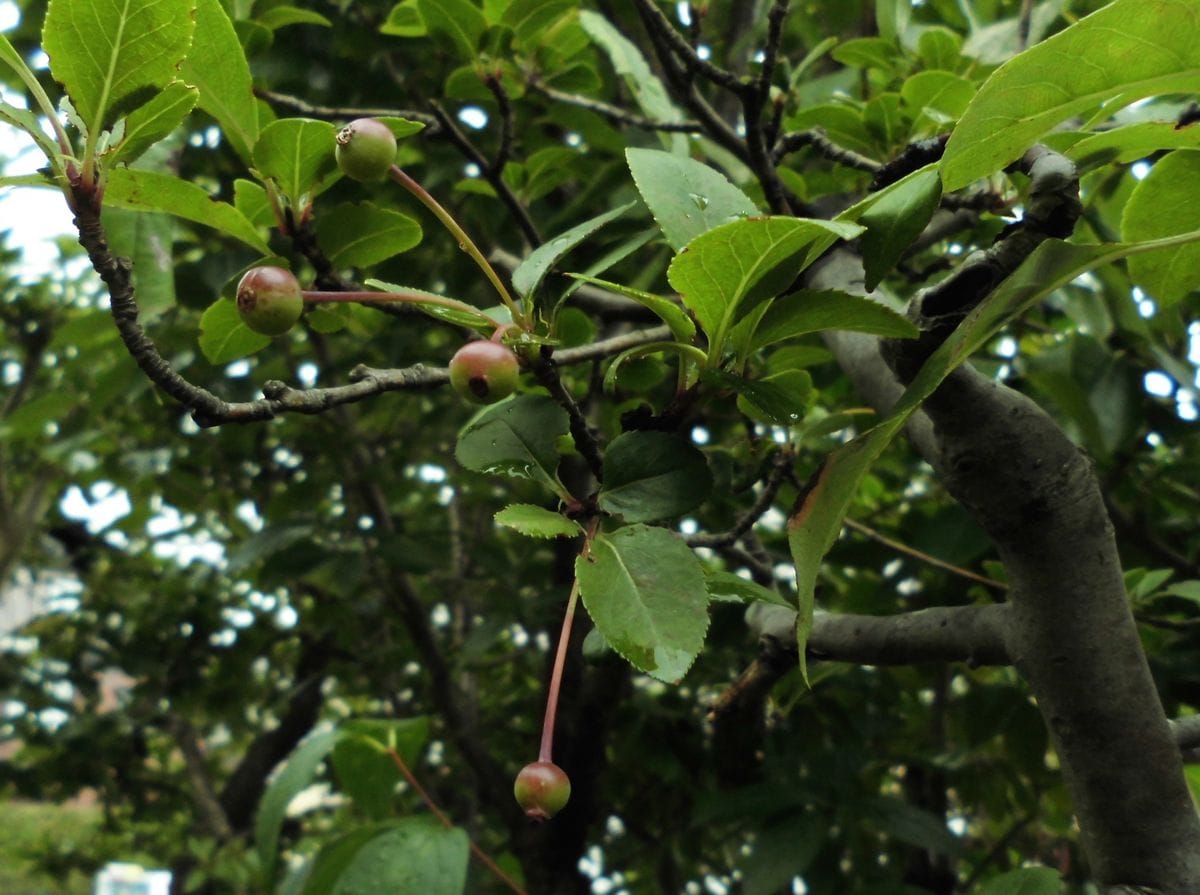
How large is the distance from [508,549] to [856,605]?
852 mm

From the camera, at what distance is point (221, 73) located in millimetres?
692

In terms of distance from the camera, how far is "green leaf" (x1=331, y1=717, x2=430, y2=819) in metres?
1.25

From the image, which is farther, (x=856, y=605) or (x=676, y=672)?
(x=856, y=605)

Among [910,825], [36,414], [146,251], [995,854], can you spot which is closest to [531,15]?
[146,251]

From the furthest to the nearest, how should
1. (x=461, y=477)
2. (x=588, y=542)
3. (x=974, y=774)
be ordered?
1. (x=461, y=477)
2. (x=974, y=774)
3. (x=588, y=542)

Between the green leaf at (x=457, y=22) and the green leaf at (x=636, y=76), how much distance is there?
0.38ft

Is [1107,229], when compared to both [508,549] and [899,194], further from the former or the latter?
[508,549]

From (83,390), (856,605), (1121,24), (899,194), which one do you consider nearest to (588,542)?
(899,194)

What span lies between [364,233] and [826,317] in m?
0.36

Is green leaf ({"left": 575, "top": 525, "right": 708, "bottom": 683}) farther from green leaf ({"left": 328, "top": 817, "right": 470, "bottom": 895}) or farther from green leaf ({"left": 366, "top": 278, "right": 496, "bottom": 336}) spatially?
green leaf ({"left": 328, "top": 817, "right": 470, "bottom": 895})

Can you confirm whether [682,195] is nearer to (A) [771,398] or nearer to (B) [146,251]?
(A) [771,398]

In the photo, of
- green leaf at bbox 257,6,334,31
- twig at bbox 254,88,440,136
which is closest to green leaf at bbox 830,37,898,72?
twig at bbox 254,88,440,136

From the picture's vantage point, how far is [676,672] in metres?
0.48

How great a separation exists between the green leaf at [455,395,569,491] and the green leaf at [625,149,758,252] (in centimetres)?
13
